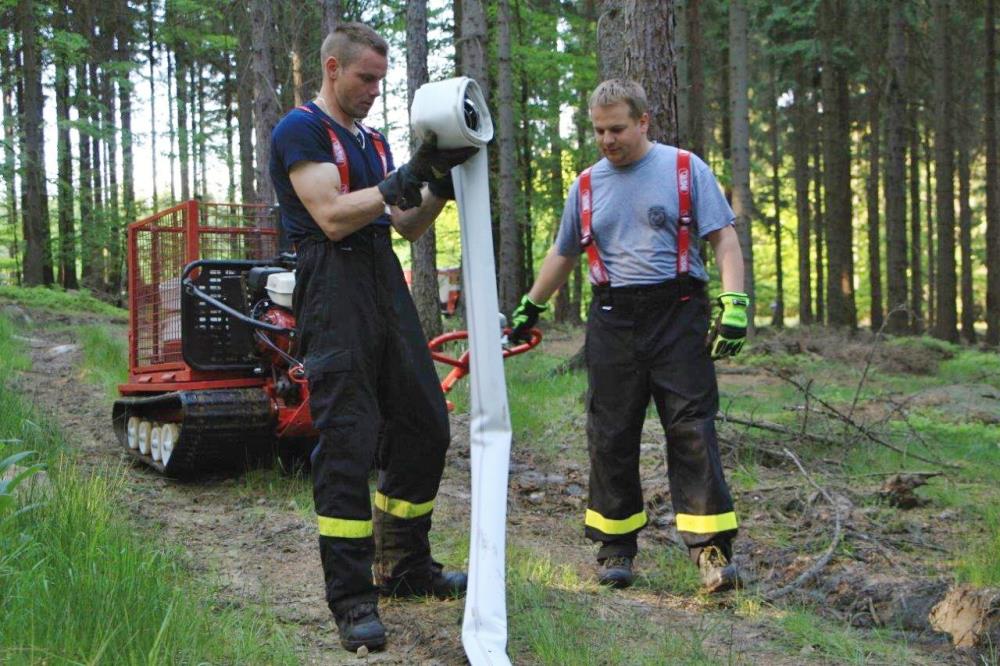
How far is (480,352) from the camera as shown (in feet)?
10.9

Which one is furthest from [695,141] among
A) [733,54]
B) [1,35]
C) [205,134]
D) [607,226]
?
[607,226]

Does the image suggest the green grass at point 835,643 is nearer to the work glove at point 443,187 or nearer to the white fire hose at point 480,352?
the white fire hose at point 480,352

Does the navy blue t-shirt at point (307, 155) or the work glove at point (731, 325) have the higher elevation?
the navy blue t-shirt at point (307, 155)

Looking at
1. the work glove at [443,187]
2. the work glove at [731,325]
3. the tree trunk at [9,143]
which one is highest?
the tree trunk at [9,143]

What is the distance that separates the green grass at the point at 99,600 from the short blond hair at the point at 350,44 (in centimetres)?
199

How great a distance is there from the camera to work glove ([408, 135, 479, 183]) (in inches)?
130

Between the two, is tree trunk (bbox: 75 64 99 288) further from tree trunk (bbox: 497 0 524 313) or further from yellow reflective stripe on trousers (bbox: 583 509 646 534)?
yellow reflective stripe on trousers (bbox: 583 509 646 534)

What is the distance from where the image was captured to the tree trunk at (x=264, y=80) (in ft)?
49.7

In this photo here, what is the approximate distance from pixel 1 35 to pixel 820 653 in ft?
60.0

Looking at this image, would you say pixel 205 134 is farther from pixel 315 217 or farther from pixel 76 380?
pixel 315 217

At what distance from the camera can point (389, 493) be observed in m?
3.95

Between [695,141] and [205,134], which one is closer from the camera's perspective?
[695,141]

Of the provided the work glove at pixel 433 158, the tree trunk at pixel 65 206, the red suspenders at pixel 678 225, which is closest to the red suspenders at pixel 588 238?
the red suspenders at pixel 678 225

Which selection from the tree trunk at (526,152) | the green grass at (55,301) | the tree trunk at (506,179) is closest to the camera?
the tree trunk at (506,179)
